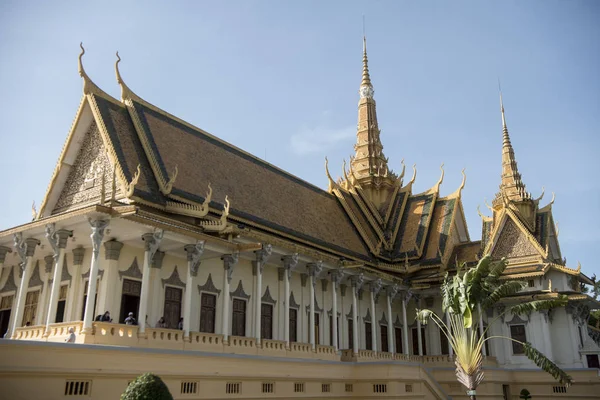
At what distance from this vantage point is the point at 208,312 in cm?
1747

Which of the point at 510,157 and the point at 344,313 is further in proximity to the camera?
the point at 510,157

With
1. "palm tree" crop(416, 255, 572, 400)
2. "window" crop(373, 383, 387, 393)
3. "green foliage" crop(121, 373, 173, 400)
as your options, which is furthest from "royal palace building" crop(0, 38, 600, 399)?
"green foliage" crop(121, 373, 173, 400)

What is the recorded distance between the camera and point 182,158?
1991 centimetres

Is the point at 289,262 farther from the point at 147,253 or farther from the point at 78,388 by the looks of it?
the point at 78,388

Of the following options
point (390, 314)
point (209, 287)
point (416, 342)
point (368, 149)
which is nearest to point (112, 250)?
point (209, 287)

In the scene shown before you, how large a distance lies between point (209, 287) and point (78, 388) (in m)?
6.94

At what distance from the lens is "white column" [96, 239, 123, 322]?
1493 cm

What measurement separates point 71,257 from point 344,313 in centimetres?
1076

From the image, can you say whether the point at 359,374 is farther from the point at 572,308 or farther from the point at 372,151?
the point at 372,151

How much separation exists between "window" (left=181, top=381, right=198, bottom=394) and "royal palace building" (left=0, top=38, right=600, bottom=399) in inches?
1.7

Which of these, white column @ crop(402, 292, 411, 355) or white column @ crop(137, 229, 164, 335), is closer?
white column @ crop(137, 229, 164, 335)

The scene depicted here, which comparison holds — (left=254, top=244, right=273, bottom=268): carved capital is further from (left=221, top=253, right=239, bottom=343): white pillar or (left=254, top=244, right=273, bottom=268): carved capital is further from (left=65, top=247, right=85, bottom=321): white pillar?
(left=65, top=247, right=85, bottom=321): white pillar

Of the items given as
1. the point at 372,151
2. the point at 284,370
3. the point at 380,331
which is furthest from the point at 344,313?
the point at 372,151

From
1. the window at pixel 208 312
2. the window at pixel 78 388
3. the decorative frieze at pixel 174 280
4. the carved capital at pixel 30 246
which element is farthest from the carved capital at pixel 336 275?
the window at pixel 78 388
